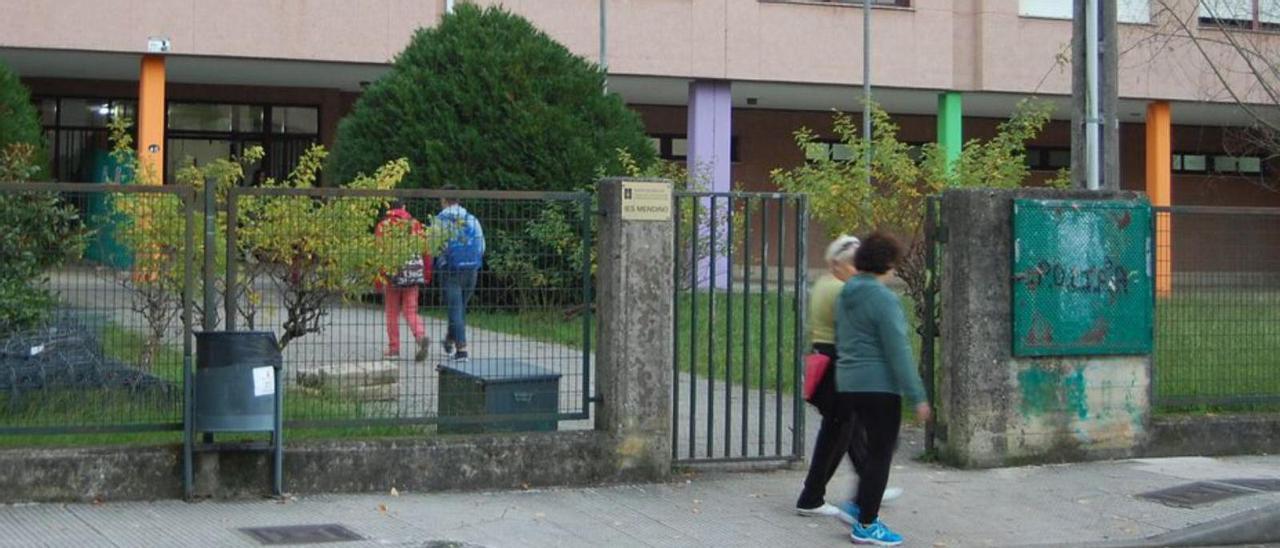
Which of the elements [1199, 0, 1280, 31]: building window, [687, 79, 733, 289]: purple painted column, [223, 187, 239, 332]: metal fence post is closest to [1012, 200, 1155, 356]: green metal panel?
[223, 187, 239, 332]: metal fence post

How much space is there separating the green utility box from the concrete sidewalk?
0.48 meters

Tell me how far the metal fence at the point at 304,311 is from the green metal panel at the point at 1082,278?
313 cm

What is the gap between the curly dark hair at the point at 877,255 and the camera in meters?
8.01

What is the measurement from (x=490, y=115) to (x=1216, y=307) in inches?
455

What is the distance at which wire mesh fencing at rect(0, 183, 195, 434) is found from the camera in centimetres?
860

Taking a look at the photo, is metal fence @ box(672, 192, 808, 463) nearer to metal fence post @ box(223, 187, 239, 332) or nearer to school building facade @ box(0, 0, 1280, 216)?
metal fence post @ box(223, 187, 239, 332)

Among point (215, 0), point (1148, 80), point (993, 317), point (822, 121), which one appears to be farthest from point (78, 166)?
point (993, 317)

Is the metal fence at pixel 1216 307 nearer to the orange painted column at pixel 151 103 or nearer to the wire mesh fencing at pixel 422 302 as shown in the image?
the wire mesh fencing at pixel 422 302

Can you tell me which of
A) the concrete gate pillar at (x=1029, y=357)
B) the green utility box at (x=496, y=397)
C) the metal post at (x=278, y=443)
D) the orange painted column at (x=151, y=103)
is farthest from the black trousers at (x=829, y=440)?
the orange painted column at (x=151, y=103)

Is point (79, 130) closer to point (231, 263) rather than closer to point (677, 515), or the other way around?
point (231, 263)

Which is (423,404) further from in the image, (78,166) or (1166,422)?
(78,166)

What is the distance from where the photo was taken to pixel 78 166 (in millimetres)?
29875

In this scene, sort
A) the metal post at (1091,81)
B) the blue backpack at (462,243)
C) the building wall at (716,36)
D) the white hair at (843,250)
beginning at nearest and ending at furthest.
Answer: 1. the white hair at (843,250)
2. the blue backpack at (462,243)
3. the metal post at (1091,81)
4. the building wall at (716,36)

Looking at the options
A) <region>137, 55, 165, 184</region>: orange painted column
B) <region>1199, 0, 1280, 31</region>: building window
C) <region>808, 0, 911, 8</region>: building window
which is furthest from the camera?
<region>808, 0, 911, 8</region>: building window
